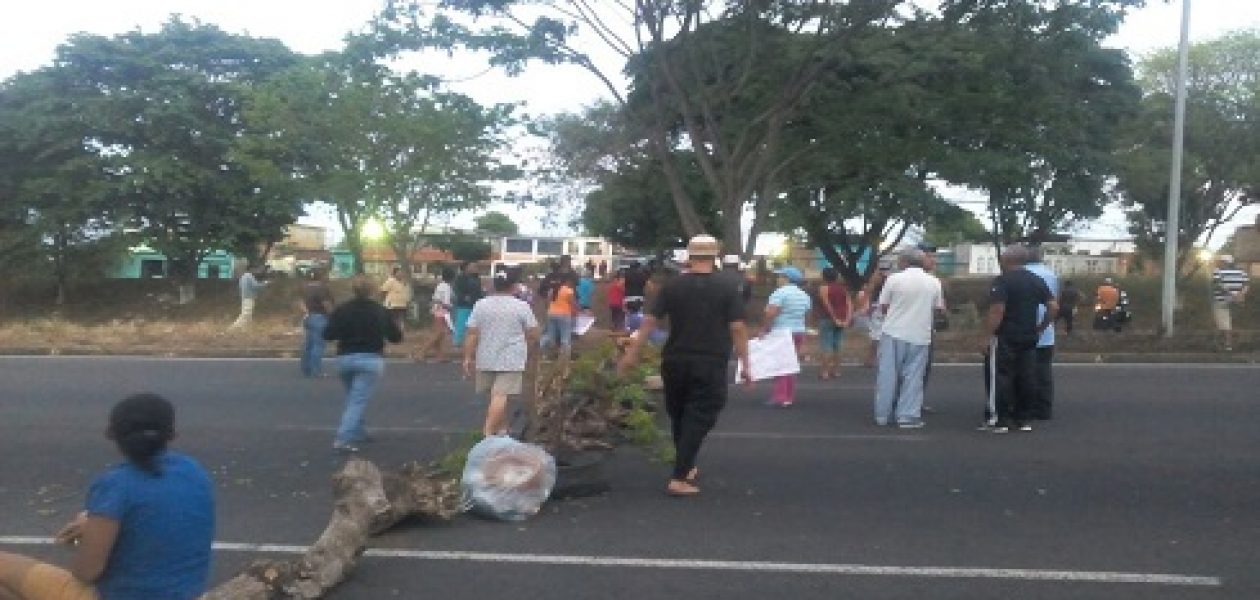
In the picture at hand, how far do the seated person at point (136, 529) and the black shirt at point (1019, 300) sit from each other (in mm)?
8399

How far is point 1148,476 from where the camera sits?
29.4ft

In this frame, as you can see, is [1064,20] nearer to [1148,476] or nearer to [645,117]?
[645,117]

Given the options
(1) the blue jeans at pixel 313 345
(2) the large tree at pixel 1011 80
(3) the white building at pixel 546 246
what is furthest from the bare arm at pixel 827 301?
(3) the white building at pixel 546 246

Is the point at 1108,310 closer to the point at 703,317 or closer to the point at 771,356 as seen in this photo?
the point at 771,356

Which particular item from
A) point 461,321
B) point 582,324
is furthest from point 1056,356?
point 461,321

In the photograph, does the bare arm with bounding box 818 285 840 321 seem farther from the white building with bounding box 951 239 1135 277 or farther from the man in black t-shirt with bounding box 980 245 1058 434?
the white building with bounding box 951 239 1135 277

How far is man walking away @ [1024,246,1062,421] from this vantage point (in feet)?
37.4

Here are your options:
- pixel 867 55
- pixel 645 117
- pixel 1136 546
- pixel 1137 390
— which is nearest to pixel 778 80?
pixel 867 55

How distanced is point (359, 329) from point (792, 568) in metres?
5.09

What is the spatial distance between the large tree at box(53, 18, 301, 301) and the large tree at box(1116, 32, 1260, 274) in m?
26.7

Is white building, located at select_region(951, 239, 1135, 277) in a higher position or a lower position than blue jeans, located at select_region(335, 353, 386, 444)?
higher

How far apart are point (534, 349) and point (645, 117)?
13.2 metres

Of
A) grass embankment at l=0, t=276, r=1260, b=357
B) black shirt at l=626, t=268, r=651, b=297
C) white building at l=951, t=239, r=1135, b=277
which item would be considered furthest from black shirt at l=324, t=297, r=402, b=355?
white building at l=951, t=239, r=1135, b=277

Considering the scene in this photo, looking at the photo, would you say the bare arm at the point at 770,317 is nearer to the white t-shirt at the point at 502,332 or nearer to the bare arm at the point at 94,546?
the white t-shirt at the point at 502,332
